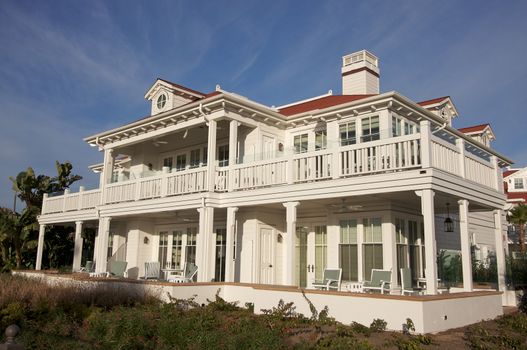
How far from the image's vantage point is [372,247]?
1465cm

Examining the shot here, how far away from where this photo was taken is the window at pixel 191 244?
1991 cm

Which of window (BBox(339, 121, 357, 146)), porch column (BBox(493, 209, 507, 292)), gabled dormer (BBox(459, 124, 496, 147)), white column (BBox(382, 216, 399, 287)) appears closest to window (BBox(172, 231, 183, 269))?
window (BBox(339, 121, 357, 146))

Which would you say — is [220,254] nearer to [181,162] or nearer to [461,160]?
[181,162]

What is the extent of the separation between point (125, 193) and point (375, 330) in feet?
42.9

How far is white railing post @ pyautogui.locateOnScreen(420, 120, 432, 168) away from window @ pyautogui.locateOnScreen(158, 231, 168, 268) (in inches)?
529

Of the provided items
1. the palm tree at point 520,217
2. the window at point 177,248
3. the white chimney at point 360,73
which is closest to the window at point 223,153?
the window at point 177,248

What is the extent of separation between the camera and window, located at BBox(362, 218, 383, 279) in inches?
569

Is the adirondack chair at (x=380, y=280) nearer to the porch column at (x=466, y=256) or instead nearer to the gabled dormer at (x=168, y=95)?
the porch column at (x=466, y=256)

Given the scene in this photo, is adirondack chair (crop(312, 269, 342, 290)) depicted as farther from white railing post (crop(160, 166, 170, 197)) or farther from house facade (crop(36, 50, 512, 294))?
white railing post (crop(160, 166, 170, 197))

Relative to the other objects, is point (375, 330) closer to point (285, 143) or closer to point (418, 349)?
point (418, 349)

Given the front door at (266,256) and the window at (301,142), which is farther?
the window at (301,142)

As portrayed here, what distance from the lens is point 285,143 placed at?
59.9ft

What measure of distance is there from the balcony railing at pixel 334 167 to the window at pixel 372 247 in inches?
95.5

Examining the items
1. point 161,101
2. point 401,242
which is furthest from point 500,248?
point 161,101
